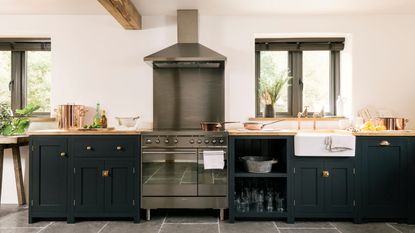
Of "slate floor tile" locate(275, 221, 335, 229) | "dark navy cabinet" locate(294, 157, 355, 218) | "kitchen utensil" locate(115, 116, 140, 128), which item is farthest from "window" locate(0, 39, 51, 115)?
"dark navy cabinet" locate(294, 157, 355, 218)

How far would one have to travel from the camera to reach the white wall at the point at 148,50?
3807 mm

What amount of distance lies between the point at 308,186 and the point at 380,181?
0.72 m

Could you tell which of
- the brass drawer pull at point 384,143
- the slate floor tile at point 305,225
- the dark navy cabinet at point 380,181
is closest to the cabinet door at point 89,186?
the slate floor tile at point 305,225

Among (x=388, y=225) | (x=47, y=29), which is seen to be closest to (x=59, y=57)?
(x=47, y=29)

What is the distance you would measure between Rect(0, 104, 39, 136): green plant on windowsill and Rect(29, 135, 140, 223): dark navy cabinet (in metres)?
0.79

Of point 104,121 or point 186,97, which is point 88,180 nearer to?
point 104,121

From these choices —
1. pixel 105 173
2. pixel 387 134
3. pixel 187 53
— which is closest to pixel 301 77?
pixel 387 134

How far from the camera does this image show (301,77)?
4051 mm

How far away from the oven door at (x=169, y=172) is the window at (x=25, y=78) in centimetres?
181

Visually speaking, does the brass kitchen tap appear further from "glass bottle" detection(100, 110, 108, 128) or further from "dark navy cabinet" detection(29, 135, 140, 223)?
"glass bottle" detection(100, 110, 108, 128)

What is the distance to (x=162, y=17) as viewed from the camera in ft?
12.6

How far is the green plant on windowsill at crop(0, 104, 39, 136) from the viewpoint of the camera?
12.0ft

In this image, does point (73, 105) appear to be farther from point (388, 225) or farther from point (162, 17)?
point (388, 225)

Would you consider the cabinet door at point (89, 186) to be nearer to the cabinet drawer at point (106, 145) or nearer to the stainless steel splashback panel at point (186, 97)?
the cabinet drawer at point (106, 145)
